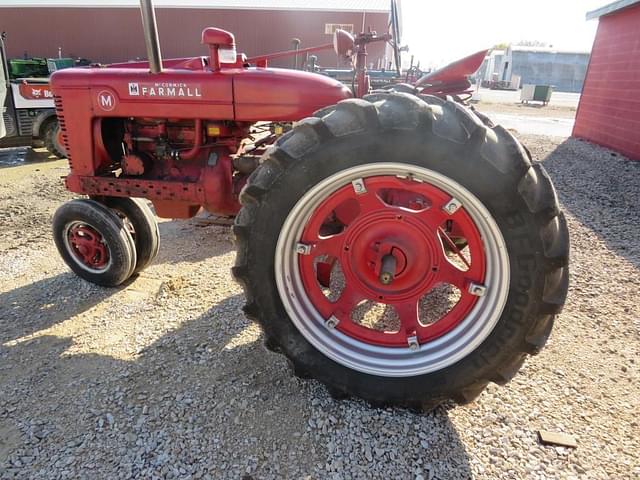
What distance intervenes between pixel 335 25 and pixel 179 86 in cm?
2029

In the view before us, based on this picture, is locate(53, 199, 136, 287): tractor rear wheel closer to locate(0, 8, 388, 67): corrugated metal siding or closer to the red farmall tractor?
the red farmall tractor

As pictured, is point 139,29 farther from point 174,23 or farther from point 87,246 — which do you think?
point 87,246

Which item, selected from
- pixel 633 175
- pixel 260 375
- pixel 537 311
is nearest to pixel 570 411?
pixel 537 311

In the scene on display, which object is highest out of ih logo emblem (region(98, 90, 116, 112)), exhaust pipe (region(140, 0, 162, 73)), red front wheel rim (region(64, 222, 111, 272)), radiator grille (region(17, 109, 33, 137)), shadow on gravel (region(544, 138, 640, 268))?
exhaust pipe (region(140, 0, 162, 73))

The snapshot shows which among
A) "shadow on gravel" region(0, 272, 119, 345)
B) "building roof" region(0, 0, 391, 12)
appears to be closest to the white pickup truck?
"shadow on gravel" region(0, 272, 119, 345)

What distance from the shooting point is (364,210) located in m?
1.97

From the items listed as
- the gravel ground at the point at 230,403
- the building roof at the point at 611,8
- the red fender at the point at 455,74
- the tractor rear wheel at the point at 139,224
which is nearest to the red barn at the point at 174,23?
the building roof at the point at 611,8

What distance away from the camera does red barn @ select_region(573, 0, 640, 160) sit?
8.34m

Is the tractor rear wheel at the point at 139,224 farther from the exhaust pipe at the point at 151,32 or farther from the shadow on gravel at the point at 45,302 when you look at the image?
the exhaust pipe at the point at 151,32

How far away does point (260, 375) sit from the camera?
2193 millimetres

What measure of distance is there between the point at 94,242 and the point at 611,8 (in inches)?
444

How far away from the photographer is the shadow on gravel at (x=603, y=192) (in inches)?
170

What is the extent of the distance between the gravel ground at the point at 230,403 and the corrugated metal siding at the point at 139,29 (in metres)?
20.2

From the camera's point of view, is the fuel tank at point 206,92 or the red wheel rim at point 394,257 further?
the fuel tank at point 206,92
